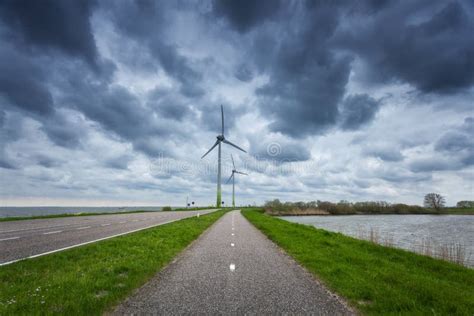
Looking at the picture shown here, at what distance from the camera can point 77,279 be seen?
698 centimetres

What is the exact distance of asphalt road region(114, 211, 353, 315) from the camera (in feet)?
18.1

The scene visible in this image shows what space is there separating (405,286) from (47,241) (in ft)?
49.9

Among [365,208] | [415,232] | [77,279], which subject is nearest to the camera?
[77,279]

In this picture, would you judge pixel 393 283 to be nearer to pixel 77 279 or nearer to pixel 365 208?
pixel 77 279

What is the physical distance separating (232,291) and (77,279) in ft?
12.9

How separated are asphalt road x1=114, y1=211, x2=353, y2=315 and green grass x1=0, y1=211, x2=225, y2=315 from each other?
0.50 m

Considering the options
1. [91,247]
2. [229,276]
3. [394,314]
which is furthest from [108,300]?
[91,247]

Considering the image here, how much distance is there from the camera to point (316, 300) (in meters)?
6.21

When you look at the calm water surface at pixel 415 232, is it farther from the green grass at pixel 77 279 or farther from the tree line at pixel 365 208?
the tree line at pixel 365 208

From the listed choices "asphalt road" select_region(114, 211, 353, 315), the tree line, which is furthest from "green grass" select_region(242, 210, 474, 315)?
the tree line

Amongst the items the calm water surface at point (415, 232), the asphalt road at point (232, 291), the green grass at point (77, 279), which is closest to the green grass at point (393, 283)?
the asphalt road at point (232, 291)

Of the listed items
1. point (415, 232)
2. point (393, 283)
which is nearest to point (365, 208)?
point (415, 232)

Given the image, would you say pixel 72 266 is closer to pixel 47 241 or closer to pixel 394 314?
pixel 47 241

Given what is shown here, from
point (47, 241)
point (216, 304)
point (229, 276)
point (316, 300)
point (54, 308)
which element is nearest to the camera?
point (54, 308)
